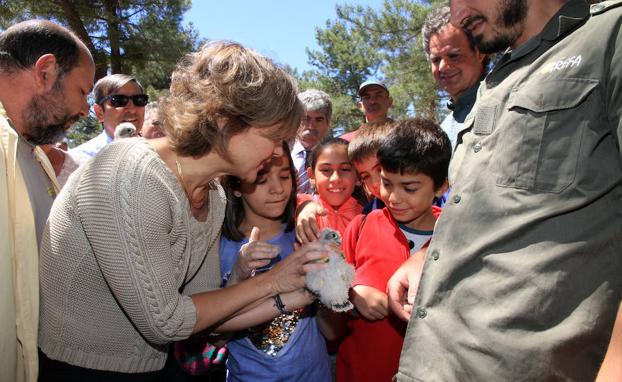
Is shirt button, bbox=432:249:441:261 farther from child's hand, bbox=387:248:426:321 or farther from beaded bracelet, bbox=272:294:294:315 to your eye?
beaded bracelet, bbox=272:294:294:315

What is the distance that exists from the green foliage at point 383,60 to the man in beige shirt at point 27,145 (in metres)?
14.2

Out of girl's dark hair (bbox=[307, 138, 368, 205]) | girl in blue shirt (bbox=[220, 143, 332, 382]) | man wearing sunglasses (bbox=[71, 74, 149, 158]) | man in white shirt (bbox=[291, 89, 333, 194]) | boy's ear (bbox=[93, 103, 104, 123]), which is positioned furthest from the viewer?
man in white shirt (bbox=[291, 89, 333, 194])

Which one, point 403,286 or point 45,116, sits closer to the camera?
point 403,286

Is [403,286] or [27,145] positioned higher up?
[27,145]

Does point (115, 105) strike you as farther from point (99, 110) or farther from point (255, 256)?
point (255, 256)

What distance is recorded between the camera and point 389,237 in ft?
7.93

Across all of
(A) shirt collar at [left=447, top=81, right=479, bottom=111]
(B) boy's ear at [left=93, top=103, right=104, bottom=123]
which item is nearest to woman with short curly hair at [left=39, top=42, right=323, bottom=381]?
(A) shirt collar at [left=447, top=81, right=479, bottom=111]

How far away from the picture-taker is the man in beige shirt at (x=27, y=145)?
180 cm

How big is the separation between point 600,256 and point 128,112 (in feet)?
15.7

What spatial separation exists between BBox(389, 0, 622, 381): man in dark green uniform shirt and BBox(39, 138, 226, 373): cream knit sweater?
96cm

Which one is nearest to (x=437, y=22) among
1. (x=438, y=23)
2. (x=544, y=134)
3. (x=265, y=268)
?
(x=438, y=23)

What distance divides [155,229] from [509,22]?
1523 millimetres

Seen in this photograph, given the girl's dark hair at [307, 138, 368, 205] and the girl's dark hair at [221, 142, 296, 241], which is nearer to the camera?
the girl's dark hair at [221, 142, 296, 241]

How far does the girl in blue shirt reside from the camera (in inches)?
88.4
